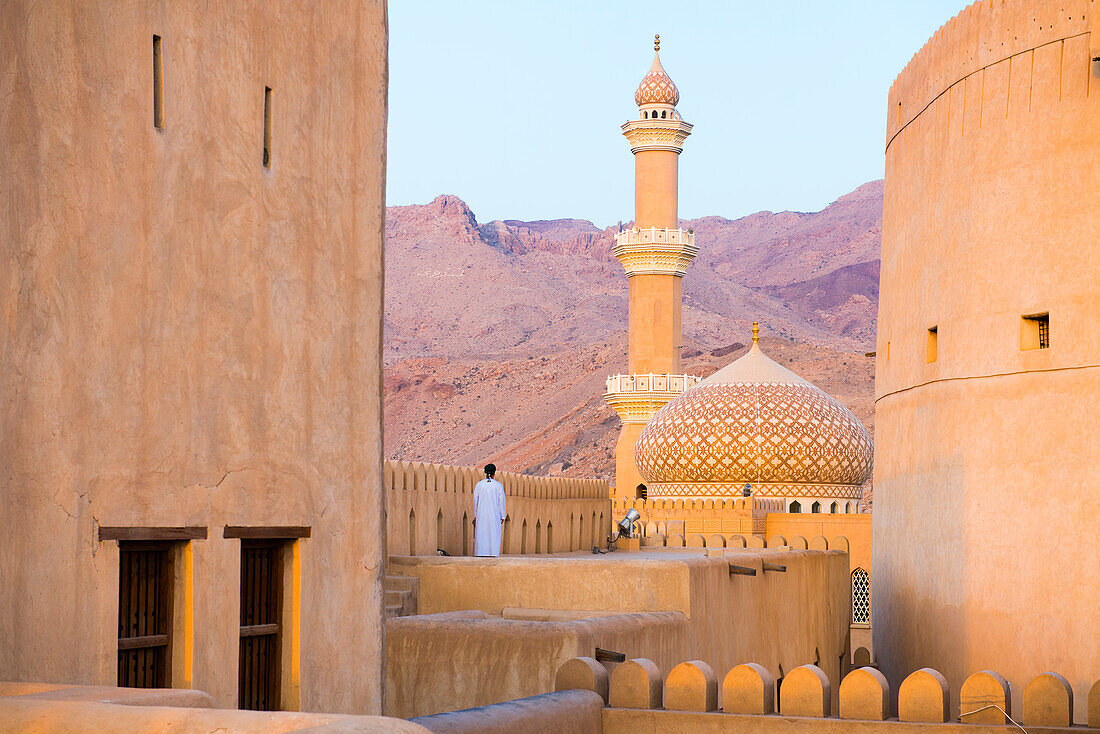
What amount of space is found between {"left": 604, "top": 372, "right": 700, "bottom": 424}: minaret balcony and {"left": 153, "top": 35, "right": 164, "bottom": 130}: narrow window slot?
73.3ft

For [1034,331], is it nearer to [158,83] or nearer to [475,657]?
[475,657]

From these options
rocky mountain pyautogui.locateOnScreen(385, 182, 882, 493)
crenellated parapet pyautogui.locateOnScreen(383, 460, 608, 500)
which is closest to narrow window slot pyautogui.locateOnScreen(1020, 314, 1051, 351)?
crenellated parapet pyautogui.locateOnScreen(383, 460, 608, 500)

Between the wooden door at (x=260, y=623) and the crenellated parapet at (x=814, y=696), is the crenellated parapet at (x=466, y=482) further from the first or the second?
the crenellated parapet at (x=814, y=696)

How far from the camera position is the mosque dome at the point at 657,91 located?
27.1m

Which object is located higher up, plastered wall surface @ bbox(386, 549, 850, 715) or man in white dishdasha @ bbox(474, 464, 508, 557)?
man in white dishdasha @ bbox(474, 464, 508, 557)

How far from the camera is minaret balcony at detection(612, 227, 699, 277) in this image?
26.7 metres

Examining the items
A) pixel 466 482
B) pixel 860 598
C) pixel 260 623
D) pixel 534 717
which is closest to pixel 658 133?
pixel 860 598

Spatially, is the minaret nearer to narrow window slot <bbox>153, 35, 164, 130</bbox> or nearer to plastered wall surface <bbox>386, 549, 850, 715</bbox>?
plastered wall surface <bbox>386, 549, 850, 715</bbox>

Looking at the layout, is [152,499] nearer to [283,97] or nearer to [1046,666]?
[283,97]

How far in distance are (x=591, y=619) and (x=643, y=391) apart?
20.0m

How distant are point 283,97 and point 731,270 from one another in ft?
306

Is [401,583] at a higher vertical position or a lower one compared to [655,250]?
lower

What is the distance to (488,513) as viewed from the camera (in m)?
10.8

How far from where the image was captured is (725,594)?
10.3 metres
